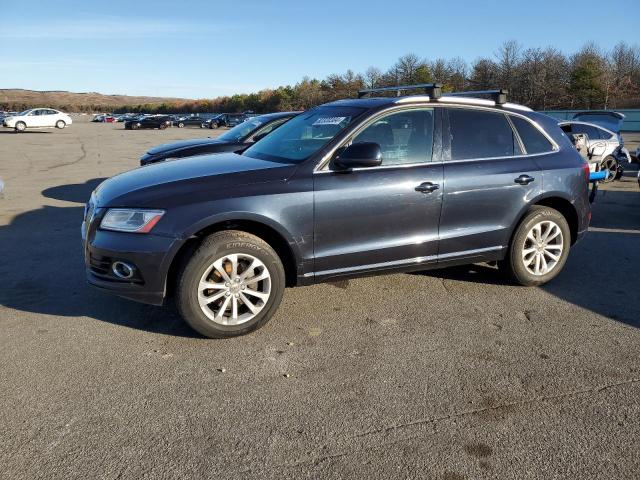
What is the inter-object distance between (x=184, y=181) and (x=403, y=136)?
1862mm

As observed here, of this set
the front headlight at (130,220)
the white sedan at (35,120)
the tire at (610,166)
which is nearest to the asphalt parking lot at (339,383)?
the front headlight at (130,220)

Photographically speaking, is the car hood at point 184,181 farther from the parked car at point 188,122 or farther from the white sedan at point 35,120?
the parked car at point 188,122

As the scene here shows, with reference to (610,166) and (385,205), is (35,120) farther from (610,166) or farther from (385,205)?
(385,205)

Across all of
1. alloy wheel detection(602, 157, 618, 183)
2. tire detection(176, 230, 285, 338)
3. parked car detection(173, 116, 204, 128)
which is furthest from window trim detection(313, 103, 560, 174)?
parked car detection(173, 116, 204, 128)

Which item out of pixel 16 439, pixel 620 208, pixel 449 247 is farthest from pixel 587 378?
pixel 620 208

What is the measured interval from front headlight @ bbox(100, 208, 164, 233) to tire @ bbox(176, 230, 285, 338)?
37cm

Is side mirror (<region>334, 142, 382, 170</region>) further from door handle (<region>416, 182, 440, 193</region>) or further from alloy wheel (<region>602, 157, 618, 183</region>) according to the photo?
alloy wheel (<region>602, 157, 618, 183</region>)

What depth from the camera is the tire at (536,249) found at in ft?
16.1

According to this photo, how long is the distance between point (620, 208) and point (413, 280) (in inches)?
233

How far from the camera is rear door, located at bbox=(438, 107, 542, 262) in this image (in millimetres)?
4547

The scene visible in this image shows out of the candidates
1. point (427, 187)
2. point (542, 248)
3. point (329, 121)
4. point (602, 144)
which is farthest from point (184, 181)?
point (602, 144)

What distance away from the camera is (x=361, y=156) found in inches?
158

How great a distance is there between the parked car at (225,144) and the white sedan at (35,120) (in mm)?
36091

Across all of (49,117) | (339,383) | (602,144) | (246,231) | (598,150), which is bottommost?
(339,383)
